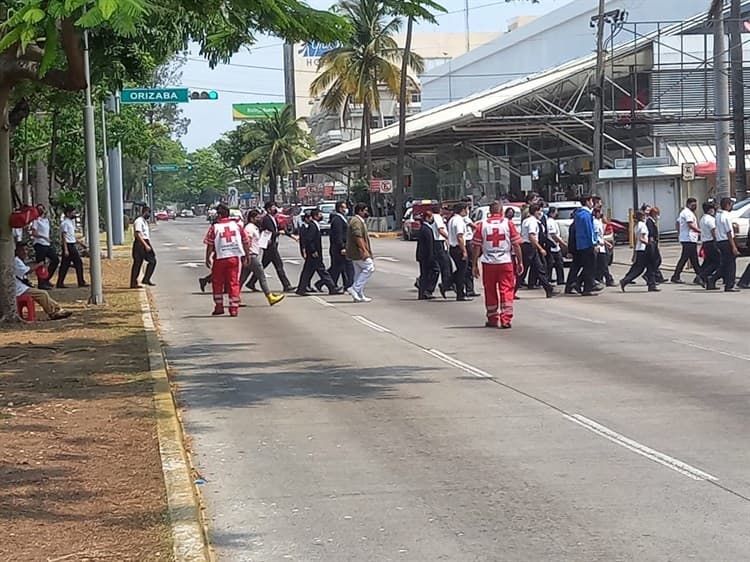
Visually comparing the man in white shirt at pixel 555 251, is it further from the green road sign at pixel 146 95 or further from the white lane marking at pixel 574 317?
the green road sign at pixel 146 95

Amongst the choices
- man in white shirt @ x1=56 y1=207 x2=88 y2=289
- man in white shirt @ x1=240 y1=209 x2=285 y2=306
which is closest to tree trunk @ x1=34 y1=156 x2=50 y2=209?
man in white shirt @ x1=56 y1=207 x2=88 y2=289

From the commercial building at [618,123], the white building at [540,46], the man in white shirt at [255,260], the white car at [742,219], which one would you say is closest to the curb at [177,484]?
the man in white shirt at [255,260]

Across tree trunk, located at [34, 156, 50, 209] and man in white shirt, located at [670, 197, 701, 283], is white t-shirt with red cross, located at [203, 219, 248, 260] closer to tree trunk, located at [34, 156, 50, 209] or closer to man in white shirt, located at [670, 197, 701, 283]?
man in white shirt, located at [670, 197, 701, 283]

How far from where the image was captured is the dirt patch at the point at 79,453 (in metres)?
6.43

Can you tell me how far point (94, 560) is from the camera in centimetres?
604

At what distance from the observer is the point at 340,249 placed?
2322cm

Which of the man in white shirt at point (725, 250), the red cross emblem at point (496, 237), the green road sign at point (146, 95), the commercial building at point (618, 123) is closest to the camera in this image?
the red cross emblem at point (496, 237)

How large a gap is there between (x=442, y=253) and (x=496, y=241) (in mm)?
5393

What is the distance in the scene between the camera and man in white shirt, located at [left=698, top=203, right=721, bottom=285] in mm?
22469

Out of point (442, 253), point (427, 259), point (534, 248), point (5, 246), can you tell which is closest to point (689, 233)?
point (534, 248)

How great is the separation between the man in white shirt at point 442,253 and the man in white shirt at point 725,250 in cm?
506

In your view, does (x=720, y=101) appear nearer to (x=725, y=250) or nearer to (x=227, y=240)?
(x=725, y=250)

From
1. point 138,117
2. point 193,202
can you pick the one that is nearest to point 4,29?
point 138,117

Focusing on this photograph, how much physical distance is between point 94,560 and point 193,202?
623 feet
